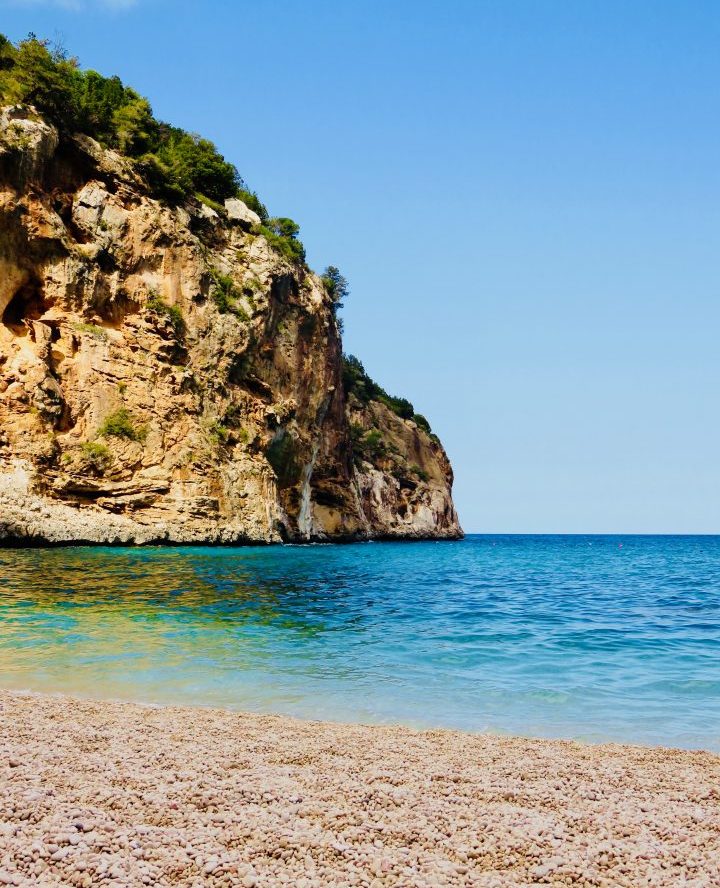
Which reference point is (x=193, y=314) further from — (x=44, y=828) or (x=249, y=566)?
(x=44, y=828)

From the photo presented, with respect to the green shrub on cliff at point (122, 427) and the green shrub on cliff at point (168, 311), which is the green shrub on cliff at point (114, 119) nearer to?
the green shrub on cliff at point (168, 311)

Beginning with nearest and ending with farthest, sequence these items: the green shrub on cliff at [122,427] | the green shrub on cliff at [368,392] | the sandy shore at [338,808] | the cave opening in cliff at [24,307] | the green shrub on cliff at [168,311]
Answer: the sandy shore at [338,808] → the green shrub on cliff at [122,427] → the cave opening in cliff at [24,307] → the green shrub on cliff at [168,311] → the green shrub on cliff at [368,392]

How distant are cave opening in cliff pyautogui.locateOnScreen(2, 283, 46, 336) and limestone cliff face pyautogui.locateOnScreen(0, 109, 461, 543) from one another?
8cm

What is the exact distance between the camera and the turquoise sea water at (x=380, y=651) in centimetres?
808

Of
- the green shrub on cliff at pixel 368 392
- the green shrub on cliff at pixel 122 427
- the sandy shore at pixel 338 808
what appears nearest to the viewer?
the sandy shore at pixel 338 808

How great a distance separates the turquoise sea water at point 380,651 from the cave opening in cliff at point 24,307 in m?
20.7

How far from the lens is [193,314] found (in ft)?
144

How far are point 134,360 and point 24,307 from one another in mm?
6670

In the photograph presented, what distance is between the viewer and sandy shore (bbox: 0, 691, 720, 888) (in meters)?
3.69

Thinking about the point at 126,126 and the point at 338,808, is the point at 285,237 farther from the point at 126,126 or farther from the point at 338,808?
the point at 338,808

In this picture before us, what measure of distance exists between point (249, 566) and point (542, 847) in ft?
80.3

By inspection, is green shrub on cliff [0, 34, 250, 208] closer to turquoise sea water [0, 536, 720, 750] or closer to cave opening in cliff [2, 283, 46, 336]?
cave opening in cliff [2, 283, 46, 336]

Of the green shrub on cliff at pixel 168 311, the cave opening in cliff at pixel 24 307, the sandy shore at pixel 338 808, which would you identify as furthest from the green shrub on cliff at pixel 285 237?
the sandy shore at pixel 338 808

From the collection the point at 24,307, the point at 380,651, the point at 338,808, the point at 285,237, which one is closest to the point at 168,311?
the point at 24,307
